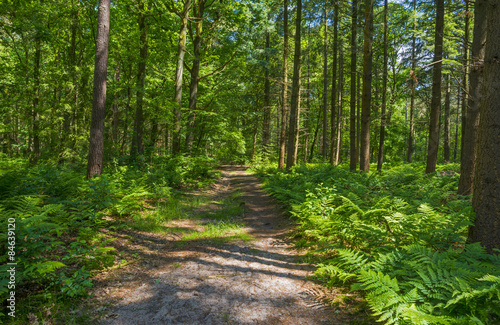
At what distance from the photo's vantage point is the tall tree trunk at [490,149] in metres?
3.66

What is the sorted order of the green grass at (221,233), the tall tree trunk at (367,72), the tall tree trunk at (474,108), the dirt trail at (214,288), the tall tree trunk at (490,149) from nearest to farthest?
the dirt trail at (214,288) < the tall tree trunk at (490,149) < the green grass at (221,233) < the tall tree trunk at (474,108) < the tall tree trunk at (367,72)

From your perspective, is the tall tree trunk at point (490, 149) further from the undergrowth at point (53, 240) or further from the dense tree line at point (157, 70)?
the undergrowth at point (53, 240)

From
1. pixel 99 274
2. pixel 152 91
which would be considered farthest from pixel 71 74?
pixel 99 274

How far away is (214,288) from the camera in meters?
3.79

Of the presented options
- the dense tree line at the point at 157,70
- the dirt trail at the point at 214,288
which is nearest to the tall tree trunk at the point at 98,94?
the dense tree line at the point at 157,70

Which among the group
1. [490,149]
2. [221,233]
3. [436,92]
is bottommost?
[221,233]

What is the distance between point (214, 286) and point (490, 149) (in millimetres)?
4615

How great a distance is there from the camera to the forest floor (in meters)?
3.13

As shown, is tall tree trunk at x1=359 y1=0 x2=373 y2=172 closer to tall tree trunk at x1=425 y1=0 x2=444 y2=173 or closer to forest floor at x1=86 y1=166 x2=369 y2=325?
→ tall tree trunk at x1=425 y1=0 x2=444 y2=173

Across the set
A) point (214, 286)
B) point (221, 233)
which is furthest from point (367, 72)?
point (214, 286)

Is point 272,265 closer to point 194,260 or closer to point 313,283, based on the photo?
point 313,283

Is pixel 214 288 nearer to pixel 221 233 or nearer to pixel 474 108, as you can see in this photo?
pixel 221 233

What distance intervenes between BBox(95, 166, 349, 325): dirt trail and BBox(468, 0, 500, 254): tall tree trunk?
259 cm

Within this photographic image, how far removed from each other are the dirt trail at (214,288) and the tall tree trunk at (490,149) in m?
2.59
